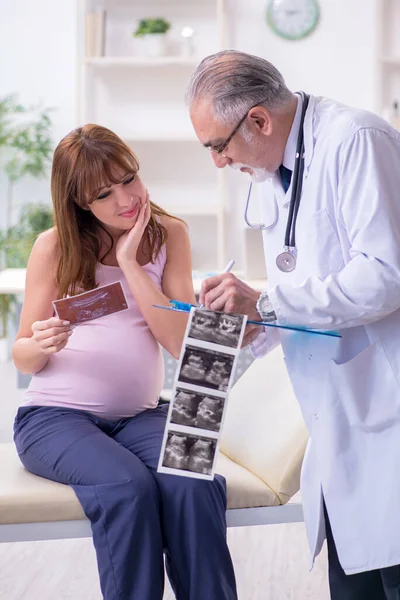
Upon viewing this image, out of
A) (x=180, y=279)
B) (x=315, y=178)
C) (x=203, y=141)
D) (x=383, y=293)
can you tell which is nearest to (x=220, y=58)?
(x=203, y=141)

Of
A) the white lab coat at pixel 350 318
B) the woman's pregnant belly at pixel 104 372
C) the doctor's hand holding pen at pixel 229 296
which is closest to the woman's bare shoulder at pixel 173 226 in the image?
the woman's pregnant belly at pixel 104 372

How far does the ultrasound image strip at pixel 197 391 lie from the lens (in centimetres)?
146

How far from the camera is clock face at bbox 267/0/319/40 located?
5594 millimetres

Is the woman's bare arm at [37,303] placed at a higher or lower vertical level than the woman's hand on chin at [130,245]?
lower

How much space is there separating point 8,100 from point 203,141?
448cm

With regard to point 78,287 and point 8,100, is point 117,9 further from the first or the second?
point 78,287

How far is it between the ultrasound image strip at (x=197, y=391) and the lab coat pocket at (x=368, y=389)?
0.21 meters

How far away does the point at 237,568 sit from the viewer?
2.58 meters

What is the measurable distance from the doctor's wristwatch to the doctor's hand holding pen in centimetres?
1

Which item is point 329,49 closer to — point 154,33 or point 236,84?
point 154,33

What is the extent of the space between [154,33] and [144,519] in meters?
4.32

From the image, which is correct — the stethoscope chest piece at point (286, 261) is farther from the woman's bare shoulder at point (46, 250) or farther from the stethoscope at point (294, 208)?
the woman's bare shoulder at point (46, 250)

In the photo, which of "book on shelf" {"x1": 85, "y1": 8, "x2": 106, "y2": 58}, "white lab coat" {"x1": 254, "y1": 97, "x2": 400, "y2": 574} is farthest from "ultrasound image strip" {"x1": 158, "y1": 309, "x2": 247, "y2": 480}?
"book on shelf" {"x1": 85, "y1": 8, "x2": 106, "y2": 58}

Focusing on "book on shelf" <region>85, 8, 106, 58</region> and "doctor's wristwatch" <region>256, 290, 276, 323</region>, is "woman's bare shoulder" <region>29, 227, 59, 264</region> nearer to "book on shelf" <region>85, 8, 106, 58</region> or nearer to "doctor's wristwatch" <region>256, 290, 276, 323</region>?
"doctor's wristwatch" <region>256, 290, 276, 323</region>
